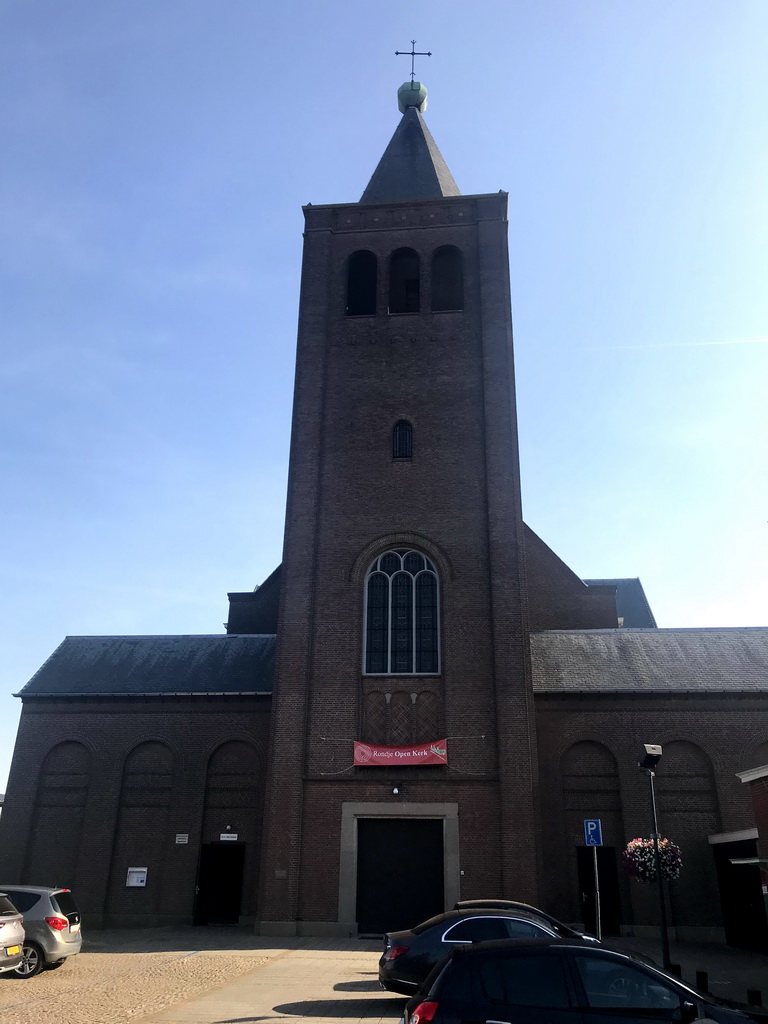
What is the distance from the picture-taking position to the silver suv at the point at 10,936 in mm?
13633

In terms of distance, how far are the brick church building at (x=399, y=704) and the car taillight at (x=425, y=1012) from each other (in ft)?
48.2

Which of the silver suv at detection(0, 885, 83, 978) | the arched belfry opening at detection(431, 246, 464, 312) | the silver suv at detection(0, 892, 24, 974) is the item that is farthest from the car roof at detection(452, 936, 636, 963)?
the arched belfry opening at detection(431, 246, 464, 312)

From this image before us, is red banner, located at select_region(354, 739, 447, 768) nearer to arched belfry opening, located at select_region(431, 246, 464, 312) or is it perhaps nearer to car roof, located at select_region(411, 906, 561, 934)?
car roof, located at select_region(411, 906, 561, 934)

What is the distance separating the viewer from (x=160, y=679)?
97.0 feet

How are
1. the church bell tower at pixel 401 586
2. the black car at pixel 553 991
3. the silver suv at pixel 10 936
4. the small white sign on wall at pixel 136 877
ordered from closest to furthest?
the black car at pixel 553 991, the silver suv at pixel 10 936, the church bell tower at pixel 401 586, the small white sign on wall at pixel 136 877

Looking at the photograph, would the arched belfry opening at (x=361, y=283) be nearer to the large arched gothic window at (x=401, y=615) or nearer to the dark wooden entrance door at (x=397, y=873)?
the large arched gothic window at (x=401, y=615)

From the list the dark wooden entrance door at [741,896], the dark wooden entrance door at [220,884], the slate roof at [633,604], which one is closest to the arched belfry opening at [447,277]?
the slate roof at [633,604]

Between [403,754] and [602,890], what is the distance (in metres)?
7.61

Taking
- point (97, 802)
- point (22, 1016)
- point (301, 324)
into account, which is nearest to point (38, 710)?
point (97, 802)

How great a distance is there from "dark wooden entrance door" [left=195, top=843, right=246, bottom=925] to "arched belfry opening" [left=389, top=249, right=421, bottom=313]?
19.5 meters

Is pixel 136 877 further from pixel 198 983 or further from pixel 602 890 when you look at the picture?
pixel 602 890

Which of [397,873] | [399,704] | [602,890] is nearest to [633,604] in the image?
[602,890]

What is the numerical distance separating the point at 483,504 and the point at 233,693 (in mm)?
10805

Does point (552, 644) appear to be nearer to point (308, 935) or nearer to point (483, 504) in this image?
point (483, 504)
